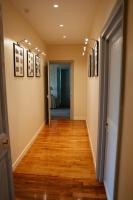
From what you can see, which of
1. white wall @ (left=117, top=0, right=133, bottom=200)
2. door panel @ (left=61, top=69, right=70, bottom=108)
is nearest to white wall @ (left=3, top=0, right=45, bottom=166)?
white wall @ (left=117, top=0, right=133, bottom=200)

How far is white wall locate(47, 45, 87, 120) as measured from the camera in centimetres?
594

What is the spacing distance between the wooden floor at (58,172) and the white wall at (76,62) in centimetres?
197

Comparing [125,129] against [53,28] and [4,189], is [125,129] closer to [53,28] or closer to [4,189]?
[4,189]

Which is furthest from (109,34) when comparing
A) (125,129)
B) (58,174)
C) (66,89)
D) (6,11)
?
(66,89)

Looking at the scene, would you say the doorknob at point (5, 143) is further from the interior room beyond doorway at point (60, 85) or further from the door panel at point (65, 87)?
the door panel at point (65, 87)

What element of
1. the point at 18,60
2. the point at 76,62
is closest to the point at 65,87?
the point at 76,62

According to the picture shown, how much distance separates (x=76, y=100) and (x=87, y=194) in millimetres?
4104

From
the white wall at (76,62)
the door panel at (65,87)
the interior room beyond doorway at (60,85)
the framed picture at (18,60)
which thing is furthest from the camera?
the door panel at (65,87)

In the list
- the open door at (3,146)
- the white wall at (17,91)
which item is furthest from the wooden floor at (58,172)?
the open door at (3,146)

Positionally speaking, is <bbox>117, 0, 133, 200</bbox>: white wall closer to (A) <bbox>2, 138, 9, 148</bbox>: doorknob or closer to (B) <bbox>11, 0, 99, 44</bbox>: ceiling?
(A) <bbox>2, 138, 9, 148</bbox>: doorknob

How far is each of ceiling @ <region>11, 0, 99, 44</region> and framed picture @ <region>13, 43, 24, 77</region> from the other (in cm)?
68

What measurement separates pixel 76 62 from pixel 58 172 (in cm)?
409

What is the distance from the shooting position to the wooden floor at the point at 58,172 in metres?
2.29

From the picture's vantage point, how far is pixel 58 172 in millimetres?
2787
